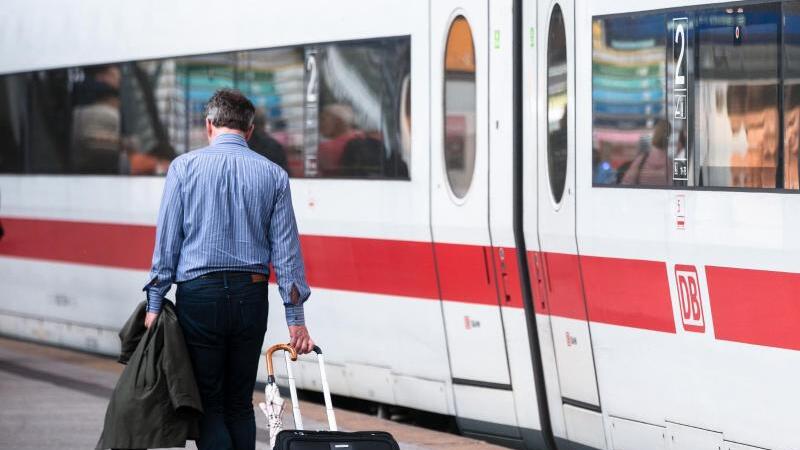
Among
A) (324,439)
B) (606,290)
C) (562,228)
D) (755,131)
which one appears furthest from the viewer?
(562,228)

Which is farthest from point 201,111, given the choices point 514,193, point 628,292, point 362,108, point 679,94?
point 679,94

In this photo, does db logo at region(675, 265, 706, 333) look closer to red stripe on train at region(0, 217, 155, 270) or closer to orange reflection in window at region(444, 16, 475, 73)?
orange reflection in window at region(444, 16, 475, 73)

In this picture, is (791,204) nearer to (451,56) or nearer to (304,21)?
(451,56)

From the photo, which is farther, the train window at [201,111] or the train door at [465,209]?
the train window at [201,111]

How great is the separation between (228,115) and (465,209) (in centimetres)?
330

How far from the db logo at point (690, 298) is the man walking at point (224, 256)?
76.5 inches

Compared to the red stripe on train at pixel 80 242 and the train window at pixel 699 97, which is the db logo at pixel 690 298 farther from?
the red stripe on train at pixel 80 242

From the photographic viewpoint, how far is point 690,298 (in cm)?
→ 791

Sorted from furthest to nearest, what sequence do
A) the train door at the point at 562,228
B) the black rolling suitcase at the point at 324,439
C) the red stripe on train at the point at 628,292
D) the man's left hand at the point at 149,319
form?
1. the train door at the point at 562,228
2. the red stripe on train at the point at 628,292
3. the man's left hand at the point at 149,319
4. the black rolling suitcase at the point at 324,439

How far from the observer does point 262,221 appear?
6.75 m

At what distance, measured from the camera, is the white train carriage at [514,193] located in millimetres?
7613

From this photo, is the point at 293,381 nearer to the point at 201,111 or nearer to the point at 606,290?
the point at 606,290

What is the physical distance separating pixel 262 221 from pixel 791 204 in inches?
85.4

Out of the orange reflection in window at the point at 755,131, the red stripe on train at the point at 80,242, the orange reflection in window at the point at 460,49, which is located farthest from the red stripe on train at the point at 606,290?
the red stripe on train at the point at 80,242
